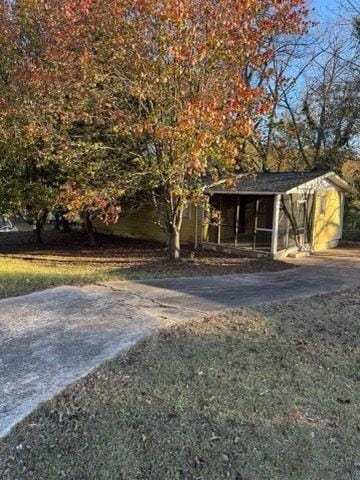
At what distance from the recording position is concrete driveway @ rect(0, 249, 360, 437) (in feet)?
12.6

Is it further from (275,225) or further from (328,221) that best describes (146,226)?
(328,221)

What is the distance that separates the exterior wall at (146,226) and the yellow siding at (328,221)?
4.33 metres

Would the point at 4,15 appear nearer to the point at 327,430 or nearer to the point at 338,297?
the point at 338,297

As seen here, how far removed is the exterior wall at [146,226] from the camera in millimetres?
16719

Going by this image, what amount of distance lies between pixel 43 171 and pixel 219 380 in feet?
39.9

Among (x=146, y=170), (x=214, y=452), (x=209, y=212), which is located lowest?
(x=214, y=452)

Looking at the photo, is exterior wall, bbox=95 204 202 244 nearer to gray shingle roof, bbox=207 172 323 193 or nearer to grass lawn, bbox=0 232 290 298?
grass lawn, bbox=0 232 290 298

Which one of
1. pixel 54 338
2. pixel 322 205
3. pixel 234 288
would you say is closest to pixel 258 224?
pixel 322 205

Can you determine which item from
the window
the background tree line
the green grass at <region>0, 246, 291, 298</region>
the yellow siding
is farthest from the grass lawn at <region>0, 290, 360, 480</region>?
the window

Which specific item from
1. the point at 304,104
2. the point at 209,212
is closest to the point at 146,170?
the point at 209,212

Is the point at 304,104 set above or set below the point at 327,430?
above

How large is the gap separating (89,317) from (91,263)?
23.0 ft

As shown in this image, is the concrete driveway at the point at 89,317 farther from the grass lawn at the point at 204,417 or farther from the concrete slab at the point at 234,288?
Answer: the grass lawn at the point at 204,417

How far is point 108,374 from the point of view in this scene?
392 cm
